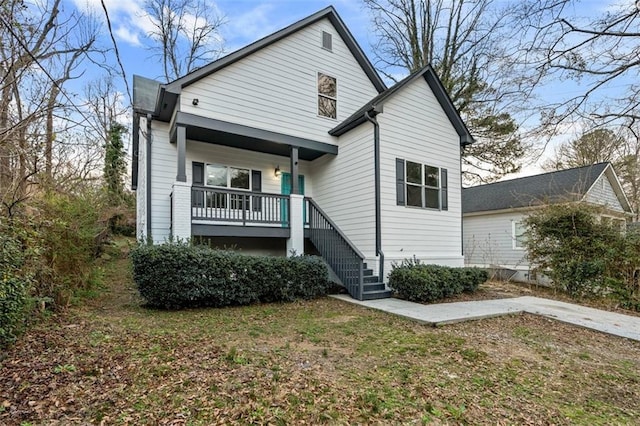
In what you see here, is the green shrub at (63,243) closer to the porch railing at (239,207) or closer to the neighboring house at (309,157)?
the neighboring house at (309,157)

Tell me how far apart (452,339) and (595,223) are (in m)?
7.80

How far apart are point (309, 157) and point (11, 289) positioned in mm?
8824

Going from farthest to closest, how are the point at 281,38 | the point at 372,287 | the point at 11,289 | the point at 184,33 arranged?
the point at 184,33 → the point at 281,38 → the point at 372,287 → the point at 11,289

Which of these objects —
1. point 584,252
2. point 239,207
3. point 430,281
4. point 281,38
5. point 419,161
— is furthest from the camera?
point 419,161

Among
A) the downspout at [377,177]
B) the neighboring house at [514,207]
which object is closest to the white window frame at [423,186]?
the downspout at [377,177]

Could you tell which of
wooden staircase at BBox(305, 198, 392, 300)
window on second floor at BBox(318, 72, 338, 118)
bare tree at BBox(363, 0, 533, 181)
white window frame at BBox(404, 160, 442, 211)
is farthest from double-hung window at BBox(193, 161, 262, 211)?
bare tree at BBox(363, 0, 533, 181)

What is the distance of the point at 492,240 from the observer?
16.6m

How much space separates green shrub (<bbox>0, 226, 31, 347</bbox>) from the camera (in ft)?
12.6

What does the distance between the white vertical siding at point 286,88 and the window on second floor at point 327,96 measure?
0.55ft

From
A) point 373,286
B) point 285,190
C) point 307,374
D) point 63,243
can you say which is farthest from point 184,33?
point 307,374

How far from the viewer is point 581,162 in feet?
70.1

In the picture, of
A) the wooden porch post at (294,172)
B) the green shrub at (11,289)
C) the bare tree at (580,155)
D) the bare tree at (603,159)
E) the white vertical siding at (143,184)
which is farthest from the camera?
the bare tree at (580,155)

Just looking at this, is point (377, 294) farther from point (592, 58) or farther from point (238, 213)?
point (592, 58)

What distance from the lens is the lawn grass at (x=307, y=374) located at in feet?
9.35
